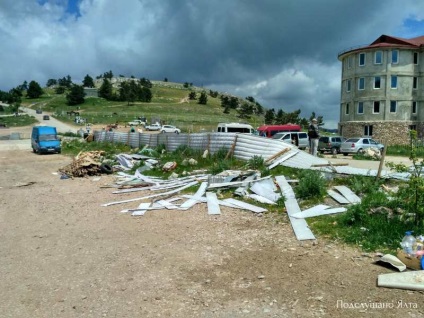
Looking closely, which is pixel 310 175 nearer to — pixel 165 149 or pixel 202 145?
pixel 202 145

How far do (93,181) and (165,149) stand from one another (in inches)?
233

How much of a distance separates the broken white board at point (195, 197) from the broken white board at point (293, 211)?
2.28m

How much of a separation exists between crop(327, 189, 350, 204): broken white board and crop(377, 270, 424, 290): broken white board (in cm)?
388

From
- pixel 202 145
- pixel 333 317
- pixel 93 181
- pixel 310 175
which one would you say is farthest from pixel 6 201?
pixel 333 317

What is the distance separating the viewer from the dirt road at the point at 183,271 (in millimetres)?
4473

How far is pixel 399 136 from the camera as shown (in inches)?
1837

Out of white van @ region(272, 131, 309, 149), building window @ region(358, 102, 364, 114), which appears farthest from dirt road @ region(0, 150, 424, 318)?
building window @ region(358, 102, 364, 114)

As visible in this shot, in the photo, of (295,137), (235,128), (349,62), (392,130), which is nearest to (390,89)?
(392,130)

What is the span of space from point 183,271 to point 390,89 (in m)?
48.7

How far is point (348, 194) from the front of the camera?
9117 millimetres

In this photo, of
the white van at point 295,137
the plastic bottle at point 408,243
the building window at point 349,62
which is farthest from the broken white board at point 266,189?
the building window at point 349,62

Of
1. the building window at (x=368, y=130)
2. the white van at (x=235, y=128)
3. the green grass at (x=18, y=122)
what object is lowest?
the white van at (x=235, y=128)

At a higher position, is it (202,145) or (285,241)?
(202,145)

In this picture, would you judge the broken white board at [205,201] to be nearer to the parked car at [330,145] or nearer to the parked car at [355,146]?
the parked car at [355,146]
